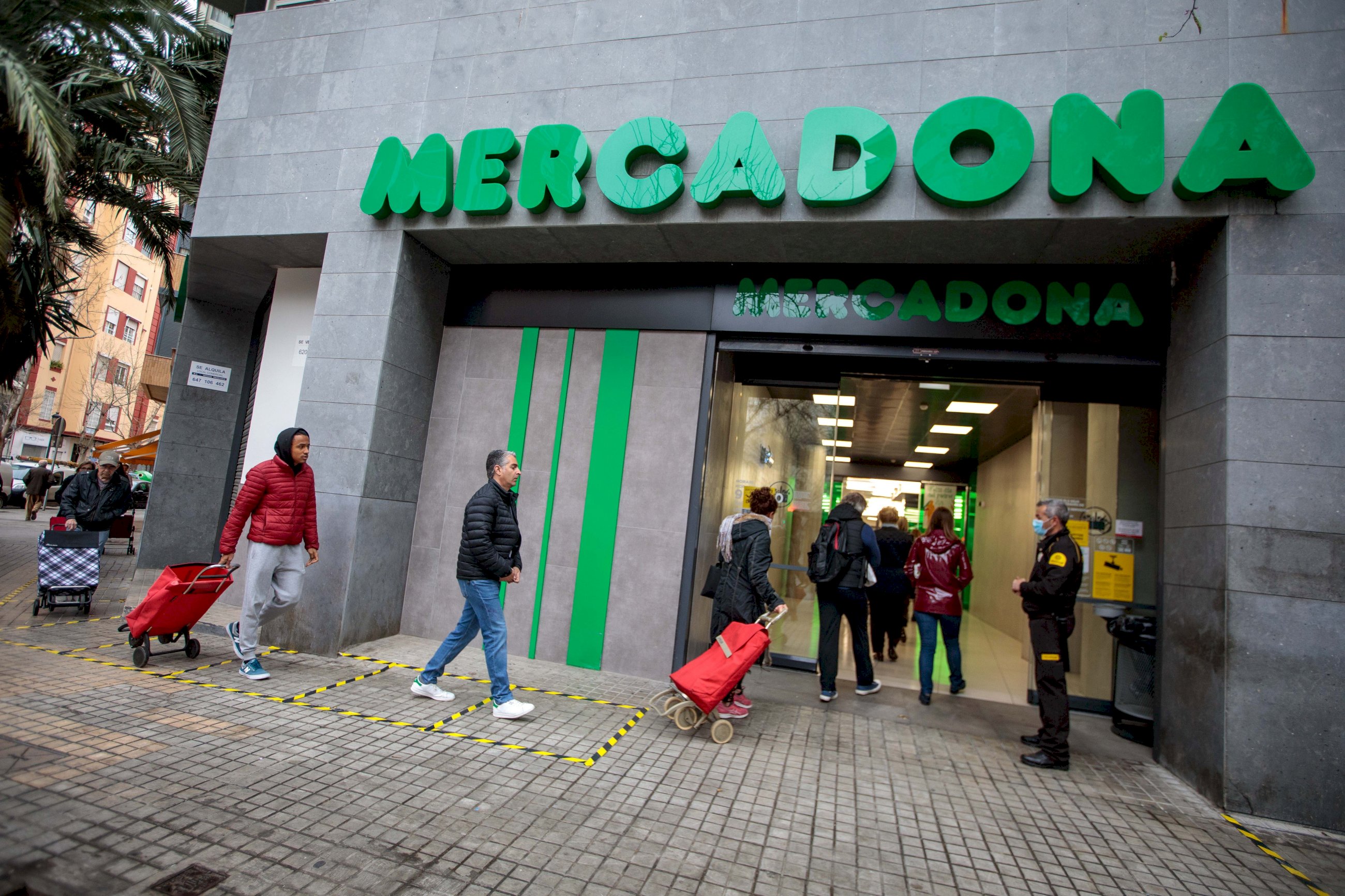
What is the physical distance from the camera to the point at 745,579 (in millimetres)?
5332

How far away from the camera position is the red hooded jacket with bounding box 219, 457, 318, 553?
5.43 m

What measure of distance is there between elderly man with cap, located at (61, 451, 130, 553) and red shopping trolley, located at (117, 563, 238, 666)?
432 centimetres

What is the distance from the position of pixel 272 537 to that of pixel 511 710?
8.02 feet

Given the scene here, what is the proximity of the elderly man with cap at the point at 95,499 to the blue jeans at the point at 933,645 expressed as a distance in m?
9.91

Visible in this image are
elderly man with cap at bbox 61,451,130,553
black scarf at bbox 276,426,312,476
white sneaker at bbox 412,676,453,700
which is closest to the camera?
white sneaker at bbox 412,676,453,700

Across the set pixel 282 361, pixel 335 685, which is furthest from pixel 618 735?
pixel 282 361

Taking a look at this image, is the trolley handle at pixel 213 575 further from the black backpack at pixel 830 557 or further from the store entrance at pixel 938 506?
the black backpack at pixel 830 557

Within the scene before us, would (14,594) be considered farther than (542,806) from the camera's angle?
Yes

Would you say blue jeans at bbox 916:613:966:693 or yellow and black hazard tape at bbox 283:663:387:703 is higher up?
blue jeans at bbox 916:613:966:693

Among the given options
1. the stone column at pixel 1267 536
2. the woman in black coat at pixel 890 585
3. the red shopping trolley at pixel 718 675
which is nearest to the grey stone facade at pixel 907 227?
the stone column at pixel 1267 536

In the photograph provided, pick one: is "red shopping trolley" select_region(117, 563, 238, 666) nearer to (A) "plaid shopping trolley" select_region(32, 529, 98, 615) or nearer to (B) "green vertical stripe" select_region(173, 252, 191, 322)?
(A) "plaid shopping trolley" select_region(32, 529, 98, 615)

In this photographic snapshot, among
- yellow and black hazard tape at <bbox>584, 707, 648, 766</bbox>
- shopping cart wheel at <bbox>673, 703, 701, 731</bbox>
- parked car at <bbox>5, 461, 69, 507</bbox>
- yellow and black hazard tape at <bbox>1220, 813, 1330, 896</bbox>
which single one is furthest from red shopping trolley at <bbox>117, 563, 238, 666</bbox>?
parked car at <bbox>5, 461, 69, 507</bbox>

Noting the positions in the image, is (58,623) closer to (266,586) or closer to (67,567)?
(67,567)

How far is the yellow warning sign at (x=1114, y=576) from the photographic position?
6.47 m
